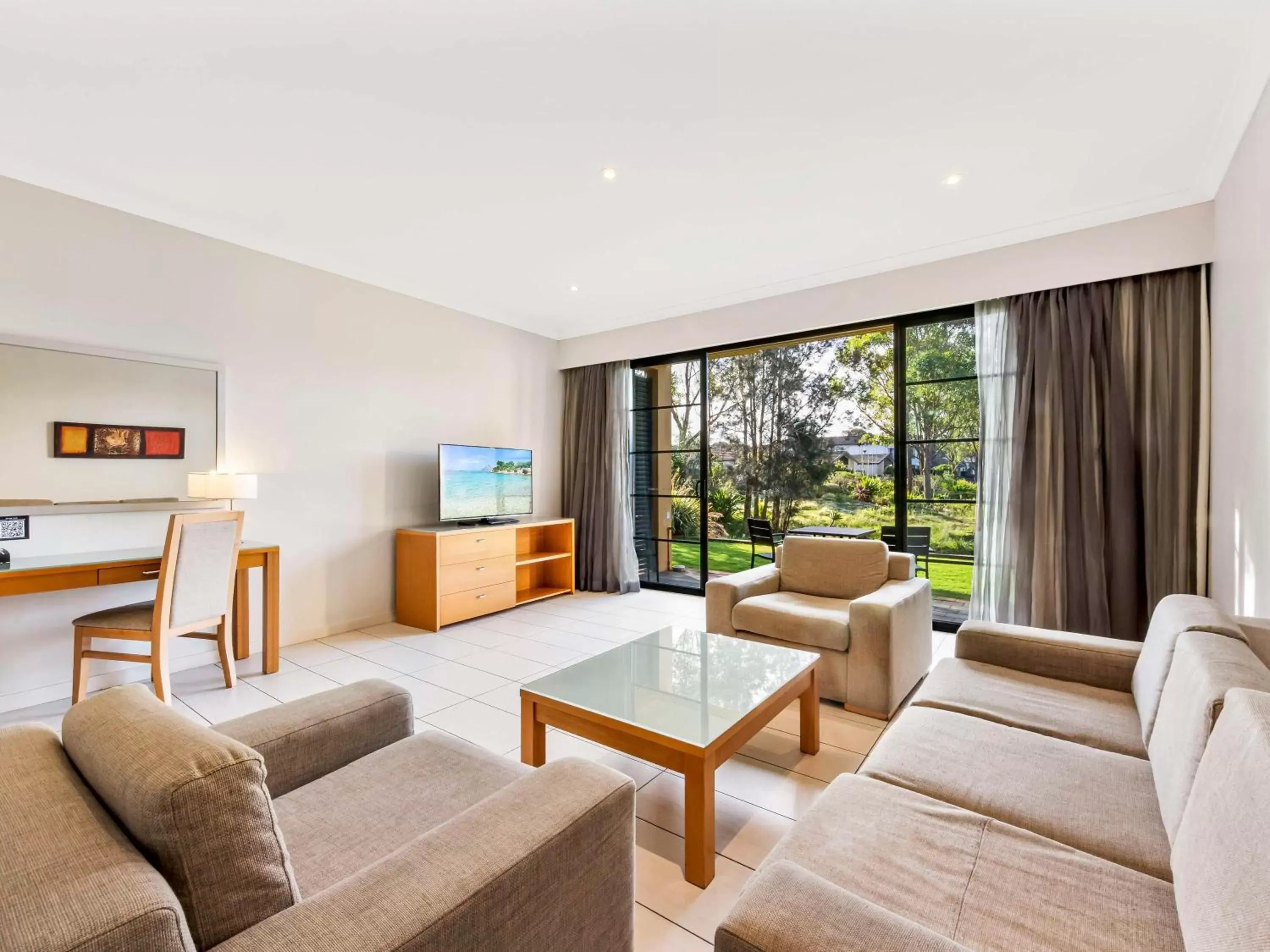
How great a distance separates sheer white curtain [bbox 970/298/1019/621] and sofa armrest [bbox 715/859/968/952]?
3.27m

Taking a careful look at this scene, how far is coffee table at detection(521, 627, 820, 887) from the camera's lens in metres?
1.63

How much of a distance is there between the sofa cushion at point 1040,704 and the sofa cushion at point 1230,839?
0.62 meters

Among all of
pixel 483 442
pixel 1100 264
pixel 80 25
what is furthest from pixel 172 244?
pixel 1100 264

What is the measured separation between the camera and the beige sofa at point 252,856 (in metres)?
0.62

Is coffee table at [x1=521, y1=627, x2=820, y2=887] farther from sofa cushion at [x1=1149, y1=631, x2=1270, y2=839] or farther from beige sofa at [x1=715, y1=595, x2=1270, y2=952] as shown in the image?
sofa cushion at [x1=1149, y1=631, x2=1270, y2=839]

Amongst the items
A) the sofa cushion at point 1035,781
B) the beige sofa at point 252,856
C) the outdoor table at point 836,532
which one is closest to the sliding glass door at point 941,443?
the outdoor table at point 836,532

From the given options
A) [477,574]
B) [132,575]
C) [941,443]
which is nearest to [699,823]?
[132,575]

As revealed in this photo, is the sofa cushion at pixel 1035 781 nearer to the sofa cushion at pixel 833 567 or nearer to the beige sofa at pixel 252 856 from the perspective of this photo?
the beige sofa at pixel 252 856

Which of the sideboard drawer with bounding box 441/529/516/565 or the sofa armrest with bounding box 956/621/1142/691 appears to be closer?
the sofa armrest with bounding box 956/621/1142/691

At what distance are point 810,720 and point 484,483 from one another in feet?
10.8

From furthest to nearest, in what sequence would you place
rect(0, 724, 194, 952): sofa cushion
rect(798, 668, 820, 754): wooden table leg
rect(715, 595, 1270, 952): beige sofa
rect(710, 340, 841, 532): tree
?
rect(710, 340, 841, 532): tree
rect(798, 668, 820, 754): wooden table leg
rect(715, 595, 1270, 952): beige sofa
rect(0, 724, 194, 952): sofa cushion

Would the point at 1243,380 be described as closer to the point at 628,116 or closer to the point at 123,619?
the point at 628,116

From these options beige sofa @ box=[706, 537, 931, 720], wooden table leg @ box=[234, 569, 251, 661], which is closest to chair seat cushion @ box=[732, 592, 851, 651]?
beige sofa @ box=[706, 537, 931, 720]

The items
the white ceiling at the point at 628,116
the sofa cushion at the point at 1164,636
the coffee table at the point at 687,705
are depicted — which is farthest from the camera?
the white ceiling at the point at 628,116
